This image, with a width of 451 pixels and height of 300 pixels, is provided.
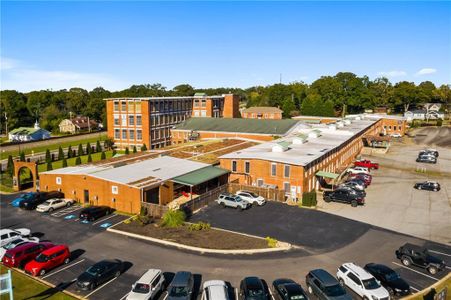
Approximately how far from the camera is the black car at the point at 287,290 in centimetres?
2352

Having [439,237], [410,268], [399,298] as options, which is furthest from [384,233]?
[399,298]

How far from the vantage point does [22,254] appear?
100 feet

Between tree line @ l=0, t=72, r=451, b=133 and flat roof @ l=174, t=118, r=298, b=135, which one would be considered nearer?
flat roof @ l=174, t=118, r=298, b=135

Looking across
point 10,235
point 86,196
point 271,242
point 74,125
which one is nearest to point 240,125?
point 86,196

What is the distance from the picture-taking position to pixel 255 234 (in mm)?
36344

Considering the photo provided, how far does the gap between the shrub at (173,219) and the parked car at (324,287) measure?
1631 centimetres

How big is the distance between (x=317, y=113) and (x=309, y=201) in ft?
337

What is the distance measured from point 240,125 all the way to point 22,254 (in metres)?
68.9

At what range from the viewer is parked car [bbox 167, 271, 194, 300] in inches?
937

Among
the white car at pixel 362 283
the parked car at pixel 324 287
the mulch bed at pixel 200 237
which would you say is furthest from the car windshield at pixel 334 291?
the mulch bed at pixel 200 237

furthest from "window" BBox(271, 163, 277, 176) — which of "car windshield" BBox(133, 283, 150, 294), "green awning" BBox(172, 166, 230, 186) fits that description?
"car windshield" BBox(133, 283, 150, 294)

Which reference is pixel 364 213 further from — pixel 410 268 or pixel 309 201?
pixel 410 268

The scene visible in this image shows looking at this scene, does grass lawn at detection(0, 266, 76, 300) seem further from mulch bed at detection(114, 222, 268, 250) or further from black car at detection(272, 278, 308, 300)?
black car at detection(272, 278, 308, 300)

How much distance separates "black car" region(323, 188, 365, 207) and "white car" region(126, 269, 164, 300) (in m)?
28.5
